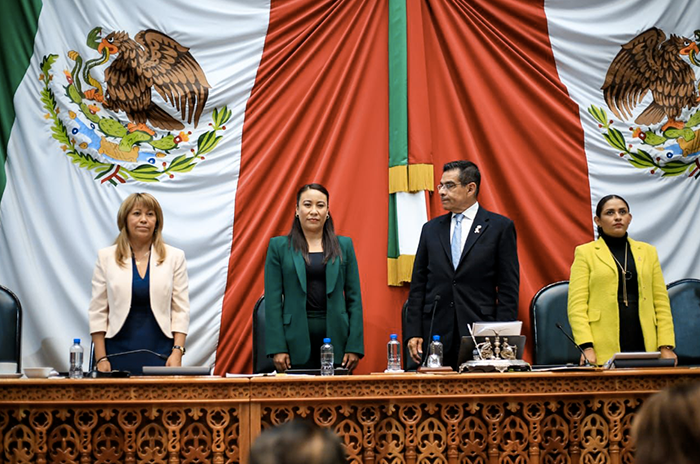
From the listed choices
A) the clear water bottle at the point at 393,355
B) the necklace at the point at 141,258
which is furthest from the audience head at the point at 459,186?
the necklace at the point at 141,258

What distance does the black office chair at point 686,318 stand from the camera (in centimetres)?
417

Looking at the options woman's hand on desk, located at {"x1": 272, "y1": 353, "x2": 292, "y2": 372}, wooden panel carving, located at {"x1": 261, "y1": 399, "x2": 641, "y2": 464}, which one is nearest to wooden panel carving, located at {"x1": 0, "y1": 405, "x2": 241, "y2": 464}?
wooden panel carving, located at {"x1": 261, "y1": 399, "x2": 641, "y2": 464}

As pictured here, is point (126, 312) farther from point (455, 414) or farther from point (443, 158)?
point (443, 158)

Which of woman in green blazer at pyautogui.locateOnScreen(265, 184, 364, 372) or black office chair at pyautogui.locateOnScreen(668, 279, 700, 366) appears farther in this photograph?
black office chair at pyautogui.locateOnScreen(668, 279, 700, 366)

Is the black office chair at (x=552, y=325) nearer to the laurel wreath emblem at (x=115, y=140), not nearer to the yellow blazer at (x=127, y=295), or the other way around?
the yellow blazer at (x=127, y=295)

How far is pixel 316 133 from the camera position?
15.0 feet

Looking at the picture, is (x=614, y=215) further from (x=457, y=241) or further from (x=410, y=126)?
(x=410, y=126)

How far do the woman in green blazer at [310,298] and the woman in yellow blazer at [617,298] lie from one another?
3.60ft

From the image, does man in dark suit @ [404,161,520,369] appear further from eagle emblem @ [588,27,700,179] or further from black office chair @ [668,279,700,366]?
eagle emblem @ [588,27,700,179]

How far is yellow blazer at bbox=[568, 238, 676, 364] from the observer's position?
3.81 m

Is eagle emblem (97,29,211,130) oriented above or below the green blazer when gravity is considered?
above

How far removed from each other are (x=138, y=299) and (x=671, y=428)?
9.63 feet

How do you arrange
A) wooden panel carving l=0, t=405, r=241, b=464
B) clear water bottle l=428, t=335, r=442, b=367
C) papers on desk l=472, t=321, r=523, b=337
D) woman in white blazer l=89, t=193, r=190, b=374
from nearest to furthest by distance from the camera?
wooden panel carving l=0, t=405, r=241, b=464 < papers on desk l=472, t=321, r=523, b=337 < clear water bottle l=428, t=335, r=442, b=367 < woman in white blazer l=89, t=193, r=190, b=374

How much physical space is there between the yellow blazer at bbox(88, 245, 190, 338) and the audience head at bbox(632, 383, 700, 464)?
9.32ft
